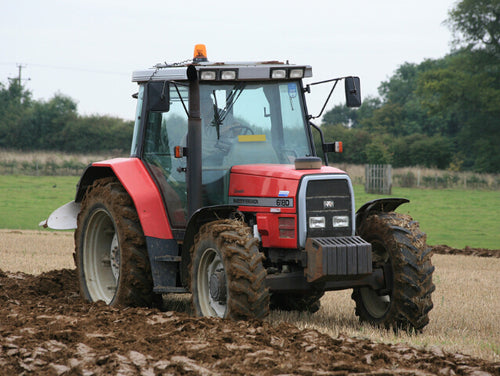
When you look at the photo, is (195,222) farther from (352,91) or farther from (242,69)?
(352,91)

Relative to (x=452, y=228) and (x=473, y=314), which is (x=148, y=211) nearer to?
(x=473, y=314)

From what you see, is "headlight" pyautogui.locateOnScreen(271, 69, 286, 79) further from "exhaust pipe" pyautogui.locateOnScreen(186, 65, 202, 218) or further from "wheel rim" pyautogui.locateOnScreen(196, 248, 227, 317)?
"wheel rim" pyautogui.locateOnScreen(196, 248, 227, 317)

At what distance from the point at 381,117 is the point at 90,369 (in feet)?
218

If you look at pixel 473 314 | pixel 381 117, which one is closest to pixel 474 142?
pixel 381 117

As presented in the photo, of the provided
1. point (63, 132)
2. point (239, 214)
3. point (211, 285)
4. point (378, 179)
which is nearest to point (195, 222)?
point (239, 214)

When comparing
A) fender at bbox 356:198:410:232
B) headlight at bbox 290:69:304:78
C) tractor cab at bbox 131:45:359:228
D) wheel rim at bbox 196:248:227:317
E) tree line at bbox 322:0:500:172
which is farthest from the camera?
tree line at bbox 322:0:500:172

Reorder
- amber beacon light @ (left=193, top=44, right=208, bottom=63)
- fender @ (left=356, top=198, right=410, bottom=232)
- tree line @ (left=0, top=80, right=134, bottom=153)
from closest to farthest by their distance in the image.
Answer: fender @ (left=356, top=198, right=410, bottom=232) < amber beacon light @ (left=193, top=44, right=208, bottom=63) < tree line @ (left=0, top=80, right=134, bottom=153)

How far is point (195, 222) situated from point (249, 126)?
1228 millimetres

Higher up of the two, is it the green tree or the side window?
the green tree

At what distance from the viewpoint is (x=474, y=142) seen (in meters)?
54.1

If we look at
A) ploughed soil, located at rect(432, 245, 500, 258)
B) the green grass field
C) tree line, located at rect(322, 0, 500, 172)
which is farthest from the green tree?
ploughed soil, located at rect(432, 245, 500, 258)

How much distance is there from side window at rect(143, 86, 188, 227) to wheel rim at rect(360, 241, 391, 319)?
2020mm

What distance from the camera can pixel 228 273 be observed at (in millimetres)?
6746

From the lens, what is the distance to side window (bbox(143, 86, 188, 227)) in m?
8.06
